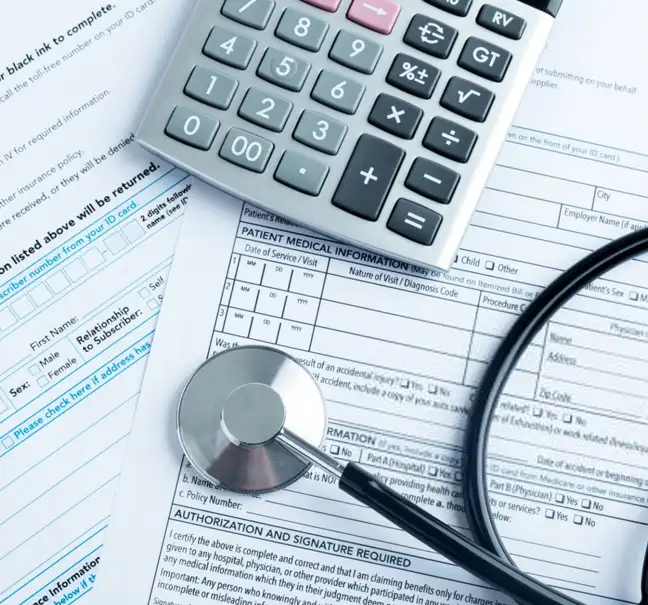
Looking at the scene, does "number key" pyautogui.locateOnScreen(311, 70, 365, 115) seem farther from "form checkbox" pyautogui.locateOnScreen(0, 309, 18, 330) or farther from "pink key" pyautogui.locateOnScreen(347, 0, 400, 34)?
"form checkbox" pyautogui.locateOnScreen(0, 309, 18, 330)

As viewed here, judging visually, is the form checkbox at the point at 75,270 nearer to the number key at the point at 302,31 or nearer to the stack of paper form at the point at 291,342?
the stack of paper form at the point at 291,342

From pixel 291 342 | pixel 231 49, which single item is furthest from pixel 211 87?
pixel 291 342

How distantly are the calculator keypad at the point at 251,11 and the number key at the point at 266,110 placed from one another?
4cm

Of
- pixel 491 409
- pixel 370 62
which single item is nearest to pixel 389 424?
pixel 491 409

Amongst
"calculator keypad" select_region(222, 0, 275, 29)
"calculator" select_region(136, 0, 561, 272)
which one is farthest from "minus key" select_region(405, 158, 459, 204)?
"calculator keypad" select_region(222, 0, 275, 29)

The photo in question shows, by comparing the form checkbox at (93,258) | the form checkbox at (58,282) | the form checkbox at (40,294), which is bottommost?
the form checkbox at (40,294)

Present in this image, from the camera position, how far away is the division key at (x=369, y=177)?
0.37 metres

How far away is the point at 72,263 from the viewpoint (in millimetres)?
384

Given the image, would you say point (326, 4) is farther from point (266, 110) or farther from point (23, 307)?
point (23, 307)

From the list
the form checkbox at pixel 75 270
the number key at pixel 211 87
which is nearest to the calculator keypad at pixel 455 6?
the number key at pixel 211 87

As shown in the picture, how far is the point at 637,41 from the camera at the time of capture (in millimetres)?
406

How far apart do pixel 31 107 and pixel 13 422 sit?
154 millimetres

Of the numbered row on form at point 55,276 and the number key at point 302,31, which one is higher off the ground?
the number key at point 302,31

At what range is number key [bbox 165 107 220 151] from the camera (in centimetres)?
37
